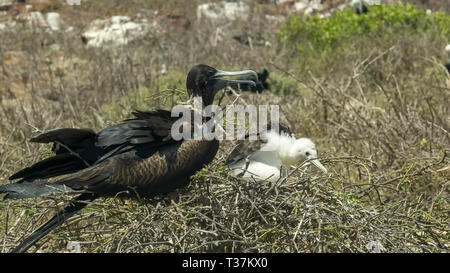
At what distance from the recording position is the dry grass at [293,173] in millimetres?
2863

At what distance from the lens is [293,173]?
3180mm

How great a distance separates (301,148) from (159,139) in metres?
0.73

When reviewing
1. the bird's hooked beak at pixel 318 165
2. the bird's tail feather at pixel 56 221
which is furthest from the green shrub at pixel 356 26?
the bird's tail feather at pixel 56 221

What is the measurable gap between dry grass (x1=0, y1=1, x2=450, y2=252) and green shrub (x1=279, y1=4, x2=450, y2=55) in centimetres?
34

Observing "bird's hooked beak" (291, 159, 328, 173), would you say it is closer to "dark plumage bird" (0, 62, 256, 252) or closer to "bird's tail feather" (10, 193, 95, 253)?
"dark plumage bird" (0, 62, 256, 252)

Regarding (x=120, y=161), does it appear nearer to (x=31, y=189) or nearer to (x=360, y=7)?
(x=31, y=189)

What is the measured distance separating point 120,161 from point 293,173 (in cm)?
73

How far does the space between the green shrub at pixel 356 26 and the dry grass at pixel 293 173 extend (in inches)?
13.5

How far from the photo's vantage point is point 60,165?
291 centimetres

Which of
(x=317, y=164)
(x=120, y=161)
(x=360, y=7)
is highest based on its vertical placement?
(x=120, y=161)

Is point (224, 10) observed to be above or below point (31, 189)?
below

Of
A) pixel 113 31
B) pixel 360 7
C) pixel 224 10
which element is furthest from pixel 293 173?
pixel 224 10
